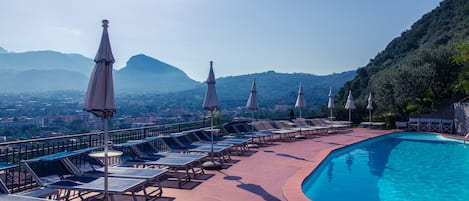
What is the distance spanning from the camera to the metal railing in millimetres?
5703

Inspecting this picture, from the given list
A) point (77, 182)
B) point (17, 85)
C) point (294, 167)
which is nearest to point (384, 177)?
point (294, 167)

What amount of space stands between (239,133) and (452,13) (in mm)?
44420

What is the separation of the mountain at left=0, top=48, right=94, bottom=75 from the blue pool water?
68.1 meters

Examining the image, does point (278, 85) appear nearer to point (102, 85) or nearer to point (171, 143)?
point (171, 143)

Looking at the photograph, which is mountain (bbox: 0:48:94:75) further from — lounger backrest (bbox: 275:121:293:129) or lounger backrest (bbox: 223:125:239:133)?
lounger backrest (bbox: 223:125:239:133)

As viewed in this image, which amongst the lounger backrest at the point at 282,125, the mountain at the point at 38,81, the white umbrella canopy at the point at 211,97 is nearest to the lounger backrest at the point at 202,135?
the white umbrella canopy at the point at 211,97

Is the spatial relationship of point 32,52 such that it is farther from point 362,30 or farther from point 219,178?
point 219,178

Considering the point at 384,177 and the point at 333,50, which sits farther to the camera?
the point at 333,50

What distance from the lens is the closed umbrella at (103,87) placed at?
483cm

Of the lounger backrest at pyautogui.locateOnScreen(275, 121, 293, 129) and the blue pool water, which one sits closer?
the blue pool water

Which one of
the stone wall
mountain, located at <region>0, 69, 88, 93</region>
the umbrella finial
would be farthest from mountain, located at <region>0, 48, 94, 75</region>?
the umbrella finial

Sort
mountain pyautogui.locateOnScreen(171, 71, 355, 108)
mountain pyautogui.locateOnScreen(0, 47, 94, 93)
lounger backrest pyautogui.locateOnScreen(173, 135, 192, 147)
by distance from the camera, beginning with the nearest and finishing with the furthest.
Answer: lounger backrest pyautogui.locateOnScreen(173, 135, 192, 147) < mountain pyautogui.locateOnScreen(0, 47, 94, 93) < mountain pyautogui.locateOnScreen(171, 71, 355, 108)

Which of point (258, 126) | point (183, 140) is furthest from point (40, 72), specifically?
point (183, 140)

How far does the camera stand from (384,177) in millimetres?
9070
